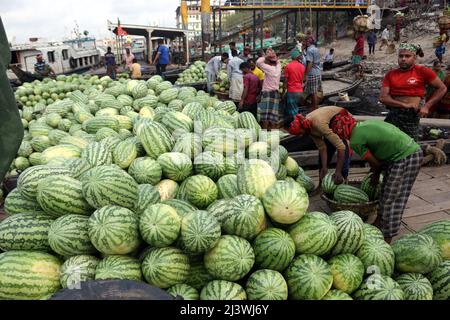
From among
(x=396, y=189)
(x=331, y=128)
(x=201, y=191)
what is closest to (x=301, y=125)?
(x=331, y=128)

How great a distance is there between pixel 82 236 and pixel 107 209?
0.26 m

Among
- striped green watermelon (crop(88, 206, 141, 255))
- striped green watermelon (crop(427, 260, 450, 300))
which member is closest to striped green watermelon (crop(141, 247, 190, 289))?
striped green watermelon (crop(88, 206, 141, 255))

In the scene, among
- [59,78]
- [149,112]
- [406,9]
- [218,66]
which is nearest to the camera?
[149,112]

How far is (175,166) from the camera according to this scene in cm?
328

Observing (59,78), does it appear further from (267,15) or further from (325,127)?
(267,15)

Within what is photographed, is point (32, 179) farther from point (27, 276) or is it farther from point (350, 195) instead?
point (350, 195)

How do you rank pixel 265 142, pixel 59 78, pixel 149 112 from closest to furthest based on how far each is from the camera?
pixel 265 142 → pixel 149 112 → pixel 59 78

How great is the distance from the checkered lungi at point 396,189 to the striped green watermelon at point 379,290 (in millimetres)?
1241

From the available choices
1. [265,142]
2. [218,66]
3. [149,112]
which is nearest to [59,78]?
[218,66]

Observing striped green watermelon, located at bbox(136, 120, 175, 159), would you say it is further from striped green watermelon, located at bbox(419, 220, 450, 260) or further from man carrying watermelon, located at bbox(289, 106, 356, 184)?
striped green watermelon, located at bbox(419, 220, 450, 260)

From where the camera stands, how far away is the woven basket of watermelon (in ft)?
13.1

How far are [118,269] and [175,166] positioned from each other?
118 cm

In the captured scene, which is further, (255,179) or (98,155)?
(98,155)

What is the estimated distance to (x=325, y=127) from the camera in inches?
174
